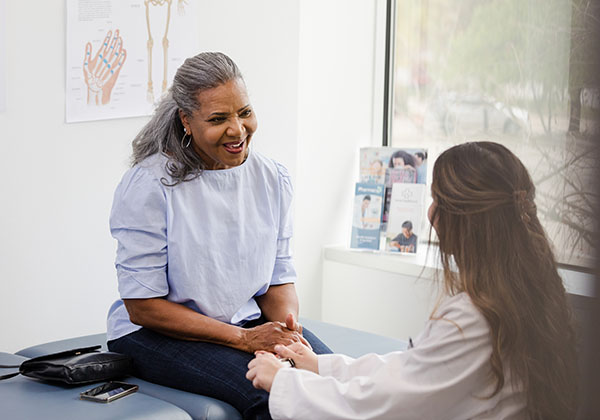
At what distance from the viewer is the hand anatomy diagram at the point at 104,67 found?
9.27 feet

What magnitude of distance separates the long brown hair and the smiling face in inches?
34.8

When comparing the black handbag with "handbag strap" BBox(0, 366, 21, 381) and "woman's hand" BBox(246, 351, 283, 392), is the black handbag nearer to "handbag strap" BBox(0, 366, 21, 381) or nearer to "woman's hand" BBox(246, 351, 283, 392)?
"handbag strap" BBox(0, 366, 21, 381)

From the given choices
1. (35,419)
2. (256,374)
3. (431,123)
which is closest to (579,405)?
(256,374)

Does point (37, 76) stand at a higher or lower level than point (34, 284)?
higher

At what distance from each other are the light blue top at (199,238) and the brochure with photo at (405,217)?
157 centimetres

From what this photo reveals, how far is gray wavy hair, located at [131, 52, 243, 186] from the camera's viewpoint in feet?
6.53

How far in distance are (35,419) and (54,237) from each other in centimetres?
125

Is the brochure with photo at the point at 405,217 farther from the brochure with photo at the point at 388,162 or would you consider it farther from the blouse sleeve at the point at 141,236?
the blouse sleeve at the point at 141,236

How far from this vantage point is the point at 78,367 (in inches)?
73.8

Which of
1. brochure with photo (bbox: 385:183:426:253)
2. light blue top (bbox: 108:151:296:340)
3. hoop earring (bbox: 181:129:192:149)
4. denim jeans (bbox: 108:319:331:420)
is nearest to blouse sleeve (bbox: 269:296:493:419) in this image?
denim jeans (bbox: 108:319:331:420)

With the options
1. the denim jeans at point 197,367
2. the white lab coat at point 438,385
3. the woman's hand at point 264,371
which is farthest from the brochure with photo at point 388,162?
the white lab coat at point 438,385

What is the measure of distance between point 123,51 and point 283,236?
1.23 metres

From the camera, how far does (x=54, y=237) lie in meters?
2.78

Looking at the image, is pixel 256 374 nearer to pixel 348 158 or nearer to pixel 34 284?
pixel 34 284
